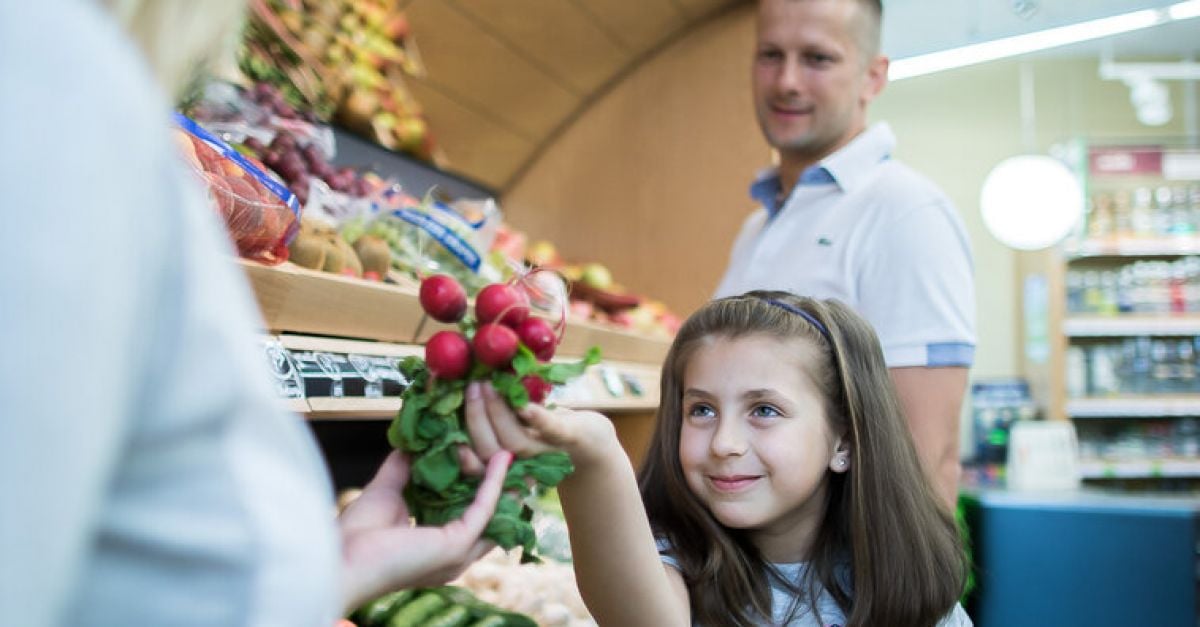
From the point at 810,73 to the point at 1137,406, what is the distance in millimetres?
6841

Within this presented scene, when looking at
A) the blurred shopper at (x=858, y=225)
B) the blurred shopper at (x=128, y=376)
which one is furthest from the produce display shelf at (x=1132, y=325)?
the blurred shopper at (x=128, y=376)

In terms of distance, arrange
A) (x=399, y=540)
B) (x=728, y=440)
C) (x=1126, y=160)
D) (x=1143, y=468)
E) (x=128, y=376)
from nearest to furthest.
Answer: (x=128, y=376) → (x=399, y=540) → (x=728, y=440) → (x=1143, y=468) → (x=1126, y=160)

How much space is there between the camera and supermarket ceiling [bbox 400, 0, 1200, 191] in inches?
147

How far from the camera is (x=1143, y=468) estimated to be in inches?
320

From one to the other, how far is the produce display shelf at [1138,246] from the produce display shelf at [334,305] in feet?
23.7

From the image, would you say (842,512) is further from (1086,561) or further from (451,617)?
(1086,561)

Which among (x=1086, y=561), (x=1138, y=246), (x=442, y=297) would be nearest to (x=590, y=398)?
(x=442, y=297)

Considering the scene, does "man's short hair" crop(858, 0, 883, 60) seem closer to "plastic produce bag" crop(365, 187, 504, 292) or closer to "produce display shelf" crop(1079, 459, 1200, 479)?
"plastic produce bag" crop(365, 187, 504, 292)

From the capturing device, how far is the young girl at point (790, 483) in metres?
1.59

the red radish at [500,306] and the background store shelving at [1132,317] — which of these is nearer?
the red radish at [500,306]

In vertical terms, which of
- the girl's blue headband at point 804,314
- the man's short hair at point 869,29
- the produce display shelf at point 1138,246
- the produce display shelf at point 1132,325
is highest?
the produce display shelf at point 1138,246

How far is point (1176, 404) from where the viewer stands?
7.95 meters

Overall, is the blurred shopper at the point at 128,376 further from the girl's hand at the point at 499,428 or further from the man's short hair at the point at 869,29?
the man's short hair at the point at 869,29

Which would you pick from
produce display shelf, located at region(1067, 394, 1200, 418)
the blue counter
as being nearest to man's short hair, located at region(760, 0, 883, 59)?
the blue counter
